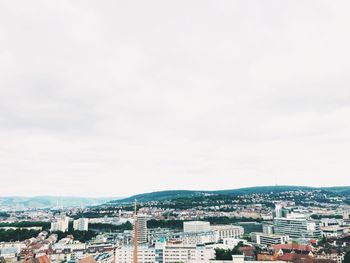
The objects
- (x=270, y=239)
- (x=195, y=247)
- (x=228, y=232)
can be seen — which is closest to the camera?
(x=195, y=247)

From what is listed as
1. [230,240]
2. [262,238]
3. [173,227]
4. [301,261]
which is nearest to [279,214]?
[173,227]

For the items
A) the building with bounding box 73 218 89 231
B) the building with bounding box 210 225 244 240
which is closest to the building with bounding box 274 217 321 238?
the building with bounding box 210 225 244 240

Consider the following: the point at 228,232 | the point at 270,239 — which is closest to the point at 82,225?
the point at 228,232

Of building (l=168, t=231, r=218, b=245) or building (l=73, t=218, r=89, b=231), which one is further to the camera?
building (l=73, t=218, r=89, b=231)

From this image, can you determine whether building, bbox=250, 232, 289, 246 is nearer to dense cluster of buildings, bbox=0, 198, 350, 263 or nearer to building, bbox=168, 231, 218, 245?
dense cluster of buildings, bbox=0, 198, 350, 263

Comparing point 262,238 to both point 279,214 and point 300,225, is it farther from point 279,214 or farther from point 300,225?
point 279,214

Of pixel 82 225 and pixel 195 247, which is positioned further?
pixel 82 225

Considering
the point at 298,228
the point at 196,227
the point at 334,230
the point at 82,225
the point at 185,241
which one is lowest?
the point at 185,241

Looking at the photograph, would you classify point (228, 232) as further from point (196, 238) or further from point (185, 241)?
point (185, 241)

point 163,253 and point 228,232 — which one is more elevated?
point 163,253
